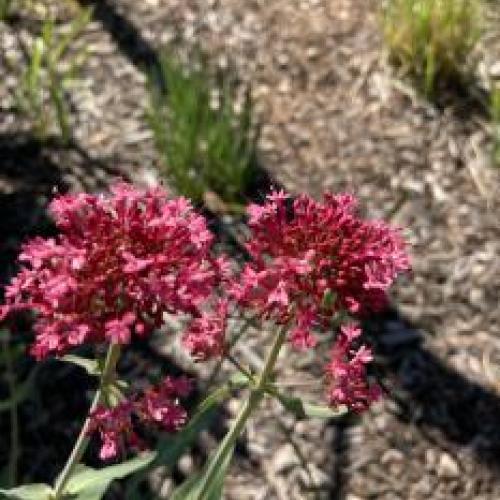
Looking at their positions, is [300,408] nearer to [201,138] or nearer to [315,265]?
[315,265]

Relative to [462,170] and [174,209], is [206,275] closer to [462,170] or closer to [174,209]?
[174,209]

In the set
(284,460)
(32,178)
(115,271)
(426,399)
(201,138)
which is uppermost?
(115,271)

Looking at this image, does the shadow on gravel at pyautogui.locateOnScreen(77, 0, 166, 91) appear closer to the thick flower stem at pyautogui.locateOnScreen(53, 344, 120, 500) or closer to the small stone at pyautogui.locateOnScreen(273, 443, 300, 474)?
the small stone at pyautogui.locateOnScreen(273, 443, 300, 474)

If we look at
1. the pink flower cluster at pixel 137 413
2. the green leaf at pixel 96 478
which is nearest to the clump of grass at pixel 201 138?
the green leaf at pixel 96 478

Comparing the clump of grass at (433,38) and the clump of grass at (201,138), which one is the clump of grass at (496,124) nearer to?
the clump of grass at (433,38)

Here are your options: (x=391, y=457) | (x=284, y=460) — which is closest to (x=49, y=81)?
(x=284, y=460)

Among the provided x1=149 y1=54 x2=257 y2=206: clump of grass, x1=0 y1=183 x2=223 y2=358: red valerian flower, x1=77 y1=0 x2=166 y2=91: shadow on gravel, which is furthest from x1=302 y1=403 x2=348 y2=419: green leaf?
x1=77 y1=0 x2=166 y2=91: shadow on gravel
